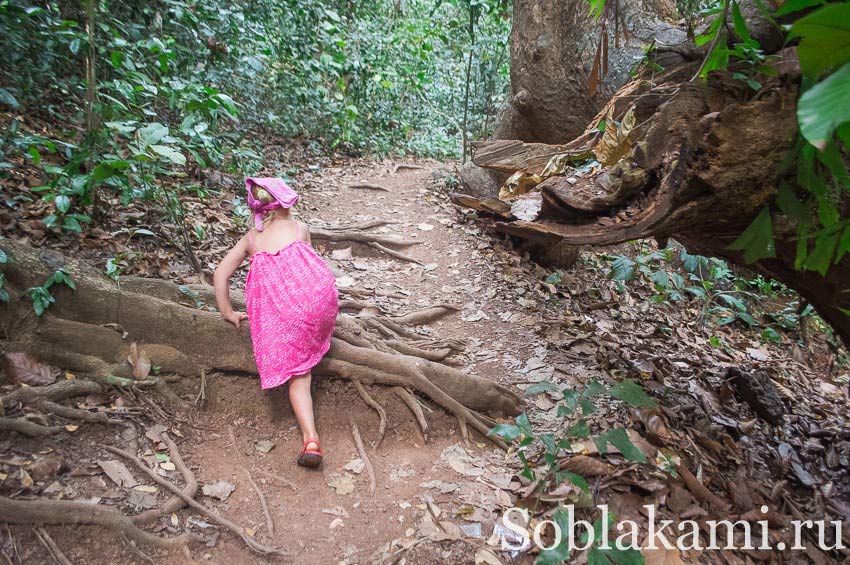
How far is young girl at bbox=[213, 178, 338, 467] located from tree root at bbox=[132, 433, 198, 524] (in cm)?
59

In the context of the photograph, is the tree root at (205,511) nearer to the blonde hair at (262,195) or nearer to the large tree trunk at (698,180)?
the blonde hair at (262,195)

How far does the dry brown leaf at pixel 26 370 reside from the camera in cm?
289

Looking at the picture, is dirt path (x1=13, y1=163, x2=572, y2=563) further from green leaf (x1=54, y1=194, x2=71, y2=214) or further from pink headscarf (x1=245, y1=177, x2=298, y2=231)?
green leaf (x1=54, y1=194, x2=71, y2=214)

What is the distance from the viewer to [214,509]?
9.06 feet

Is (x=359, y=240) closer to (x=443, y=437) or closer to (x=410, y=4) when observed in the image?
(x=443, y=437)

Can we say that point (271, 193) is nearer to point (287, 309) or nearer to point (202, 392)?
point (287, 309)

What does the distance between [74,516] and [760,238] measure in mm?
3721

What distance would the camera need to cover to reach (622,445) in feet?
8.85

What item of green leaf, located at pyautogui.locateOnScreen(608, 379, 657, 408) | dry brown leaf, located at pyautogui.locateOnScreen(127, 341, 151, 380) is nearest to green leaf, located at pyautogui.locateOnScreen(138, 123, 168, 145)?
dry brown leaf, located at pyautogui.locateOnScreen(127, 341, 151, 380)

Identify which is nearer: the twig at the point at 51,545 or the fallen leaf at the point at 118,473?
the twig at the point at 51,545

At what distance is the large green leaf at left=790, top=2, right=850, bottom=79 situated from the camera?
4.16ft

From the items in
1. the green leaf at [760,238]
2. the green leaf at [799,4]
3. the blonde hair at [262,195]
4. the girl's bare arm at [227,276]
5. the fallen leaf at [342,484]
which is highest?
the green leaf at [799,4]

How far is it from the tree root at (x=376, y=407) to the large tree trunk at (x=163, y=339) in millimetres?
57

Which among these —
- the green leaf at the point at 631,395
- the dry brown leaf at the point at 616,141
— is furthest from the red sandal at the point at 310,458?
the dry brown leaf at the point at 616,141
